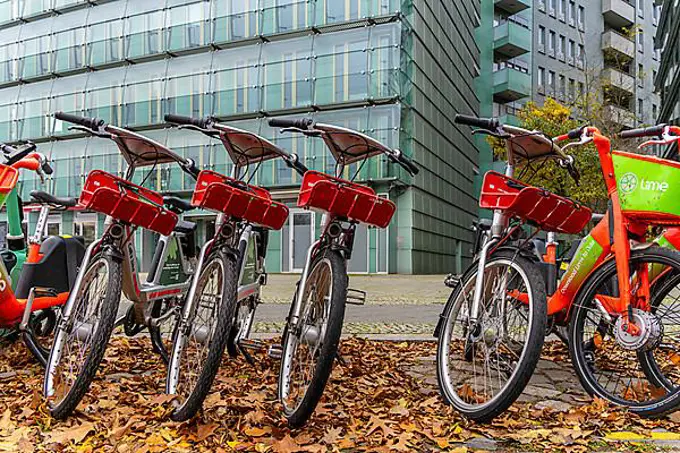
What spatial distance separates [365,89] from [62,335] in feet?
69.9

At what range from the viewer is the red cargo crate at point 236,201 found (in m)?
3.47

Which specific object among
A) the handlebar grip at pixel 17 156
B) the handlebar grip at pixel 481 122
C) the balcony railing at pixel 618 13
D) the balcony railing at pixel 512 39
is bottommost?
the handlebar grip at pixel 17 156

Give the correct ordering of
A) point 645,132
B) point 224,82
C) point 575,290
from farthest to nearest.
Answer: point 224,82 → point 575,290 → point 645,132

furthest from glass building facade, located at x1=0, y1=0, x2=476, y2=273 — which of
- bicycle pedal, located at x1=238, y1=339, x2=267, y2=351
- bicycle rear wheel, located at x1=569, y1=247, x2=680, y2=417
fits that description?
bicycle rear wheel, located at x1=569, y1=247, x2=680, y2=417

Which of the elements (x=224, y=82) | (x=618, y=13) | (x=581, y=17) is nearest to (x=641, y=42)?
(x=618, y=13)

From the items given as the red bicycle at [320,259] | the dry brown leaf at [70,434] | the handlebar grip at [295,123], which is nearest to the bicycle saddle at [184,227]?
the handlebar grip at [295,123]

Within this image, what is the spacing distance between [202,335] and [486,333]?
54.0 inches

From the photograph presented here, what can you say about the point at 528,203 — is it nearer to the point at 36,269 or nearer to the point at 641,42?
the point at 36,269

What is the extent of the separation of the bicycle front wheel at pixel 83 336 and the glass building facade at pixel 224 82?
61.2ft

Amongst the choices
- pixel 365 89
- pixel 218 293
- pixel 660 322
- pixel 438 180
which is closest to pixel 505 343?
pixel 660 322

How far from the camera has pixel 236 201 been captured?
3.54 metres

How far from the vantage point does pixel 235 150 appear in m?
3.96

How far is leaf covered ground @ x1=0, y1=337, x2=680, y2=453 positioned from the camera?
2.85 m

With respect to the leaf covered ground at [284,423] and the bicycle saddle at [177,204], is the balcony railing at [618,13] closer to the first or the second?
the bicycle saddle at [177,204]
